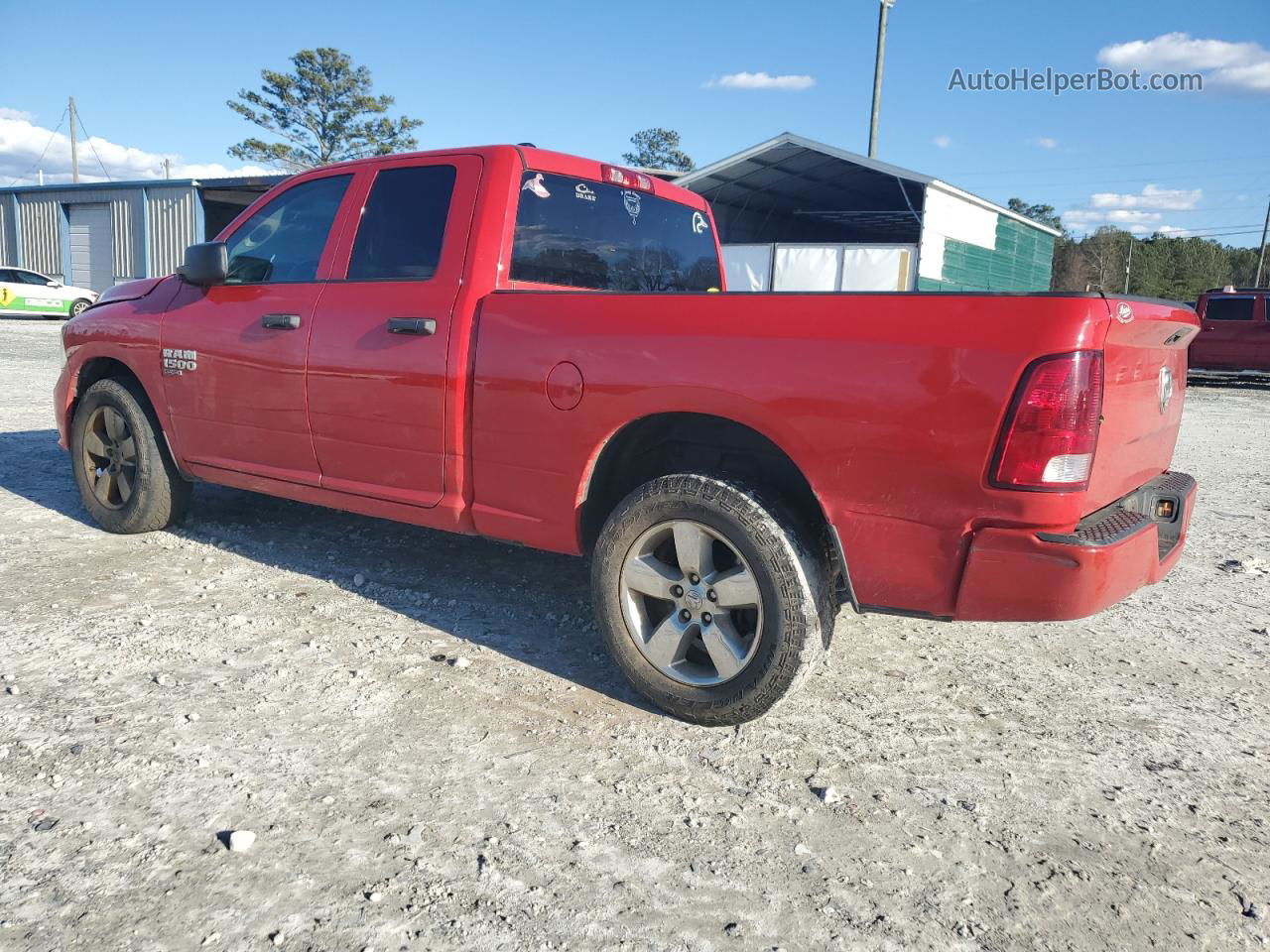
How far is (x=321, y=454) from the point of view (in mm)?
4070

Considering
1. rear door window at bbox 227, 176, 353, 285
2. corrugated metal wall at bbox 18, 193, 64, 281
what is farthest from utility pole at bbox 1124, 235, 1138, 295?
rear door window at bbox 227, 176, 353, 285

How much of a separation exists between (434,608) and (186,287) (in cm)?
211

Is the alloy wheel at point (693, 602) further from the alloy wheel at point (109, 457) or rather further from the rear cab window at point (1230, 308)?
the rear cab window at point (1230, 308)

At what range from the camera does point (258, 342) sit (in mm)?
4223

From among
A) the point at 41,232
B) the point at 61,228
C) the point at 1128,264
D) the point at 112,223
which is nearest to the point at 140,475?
the point at 112,223

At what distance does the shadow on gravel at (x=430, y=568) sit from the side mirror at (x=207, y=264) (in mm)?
1395

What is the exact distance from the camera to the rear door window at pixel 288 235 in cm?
421

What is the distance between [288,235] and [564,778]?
294 centimetres

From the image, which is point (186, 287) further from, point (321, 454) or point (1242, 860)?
point (1242, 860)

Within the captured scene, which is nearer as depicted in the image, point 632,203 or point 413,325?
point 413,325

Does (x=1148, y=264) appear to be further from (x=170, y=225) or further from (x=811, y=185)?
(x=170, y=225)

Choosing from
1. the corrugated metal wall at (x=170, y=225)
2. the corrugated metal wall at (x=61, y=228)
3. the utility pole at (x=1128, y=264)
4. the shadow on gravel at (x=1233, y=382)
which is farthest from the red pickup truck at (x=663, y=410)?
the utility pole at (x=1128, y=264)

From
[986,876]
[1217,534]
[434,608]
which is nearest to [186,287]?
[434,608]

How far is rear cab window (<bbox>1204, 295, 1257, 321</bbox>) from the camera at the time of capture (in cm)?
1849
